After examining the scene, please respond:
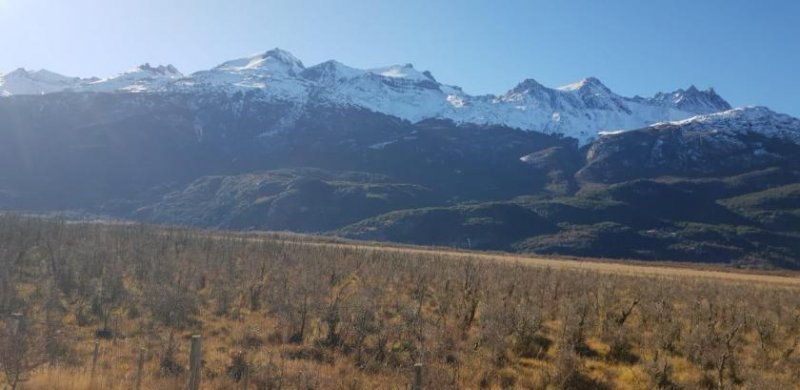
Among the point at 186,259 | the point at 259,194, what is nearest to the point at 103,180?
the point at 259,194

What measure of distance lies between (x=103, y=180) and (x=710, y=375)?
165963 mm

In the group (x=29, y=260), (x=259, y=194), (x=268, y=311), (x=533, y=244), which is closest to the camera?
(x=268, y=311)

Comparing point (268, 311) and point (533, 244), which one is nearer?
point (268, 311)

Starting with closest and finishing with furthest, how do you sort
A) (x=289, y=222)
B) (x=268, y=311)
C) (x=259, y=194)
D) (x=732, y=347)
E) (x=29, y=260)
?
(x=732, y=347) → (x=268, y=311) → (x=29, y=260) → (x=289, y=222) → (x=259, y=194)

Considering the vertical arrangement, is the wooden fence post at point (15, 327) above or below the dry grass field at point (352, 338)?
above

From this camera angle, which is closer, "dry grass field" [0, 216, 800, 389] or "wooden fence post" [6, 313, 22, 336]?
"wooden fence post" [6, 313, 22, 336]

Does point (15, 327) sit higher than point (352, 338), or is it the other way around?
point (15, 327)

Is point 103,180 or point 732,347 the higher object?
point 103,180

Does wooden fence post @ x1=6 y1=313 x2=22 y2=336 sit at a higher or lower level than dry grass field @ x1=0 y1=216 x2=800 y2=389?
higher

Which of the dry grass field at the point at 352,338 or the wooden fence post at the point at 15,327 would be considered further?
the dry grass field at the point at 352,338

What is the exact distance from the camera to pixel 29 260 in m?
32.9

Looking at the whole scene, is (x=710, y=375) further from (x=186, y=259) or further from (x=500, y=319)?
(x=186, y=259)

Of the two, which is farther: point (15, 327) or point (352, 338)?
point (352, 338)

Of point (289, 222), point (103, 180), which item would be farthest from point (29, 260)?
point (103, 180)
